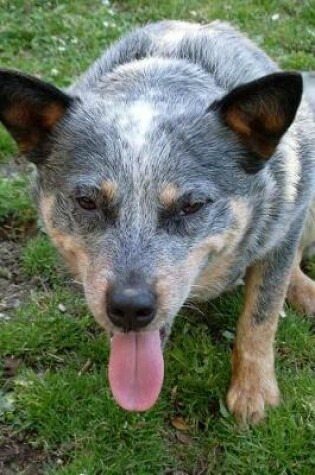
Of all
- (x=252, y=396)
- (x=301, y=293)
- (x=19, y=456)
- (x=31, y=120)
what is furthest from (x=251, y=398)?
(x=31, y=120)

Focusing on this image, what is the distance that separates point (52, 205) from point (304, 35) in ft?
14.6

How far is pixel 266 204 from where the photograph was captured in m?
3.89

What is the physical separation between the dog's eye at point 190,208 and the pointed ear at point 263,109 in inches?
15.8

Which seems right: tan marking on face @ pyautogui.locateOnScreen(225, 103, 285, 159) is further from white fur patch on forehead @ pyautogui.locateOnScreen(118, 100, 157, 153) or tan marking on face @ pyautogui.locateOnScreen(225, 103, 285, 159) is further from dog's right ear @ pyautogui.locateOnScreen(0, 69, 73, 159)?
dog's right ear @ pyautogui.locateOnScreen(0, 69, 73, 159)

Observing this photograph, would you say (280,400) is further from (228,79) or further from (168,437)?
(228,79)

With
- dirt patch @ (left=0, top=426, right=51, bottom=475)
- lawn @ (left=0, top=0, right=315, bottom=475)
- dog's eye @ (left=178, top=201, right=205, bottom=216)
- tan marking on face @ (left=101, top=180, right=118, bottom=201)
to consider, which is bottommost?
dirt patch @ (left=0, top=426, right=51, bottom=475)

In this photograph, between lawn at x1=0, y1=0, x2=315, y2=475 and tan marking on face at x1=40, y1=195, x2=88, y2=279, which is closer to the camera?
tan marking on face at x1=40, y1=195, x2=88, y2=279

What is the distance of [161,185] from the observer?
A: 3375mm

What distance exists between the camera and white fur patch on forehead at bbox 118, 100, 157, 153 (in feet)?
11.4

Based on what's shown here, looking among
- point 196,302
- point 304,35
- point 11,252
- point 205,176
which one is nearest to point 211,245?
point 205,176

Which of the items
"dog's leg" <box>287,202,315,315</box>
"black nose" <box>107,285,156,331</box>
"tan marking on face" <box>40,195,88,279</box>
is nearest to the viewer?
"black nose" <box>107,285,156,331</box>

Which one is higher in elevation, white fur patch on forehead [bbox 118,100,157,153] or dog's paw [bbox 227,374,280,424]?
white fur patch on forehead [bbox 118,100,157,153]

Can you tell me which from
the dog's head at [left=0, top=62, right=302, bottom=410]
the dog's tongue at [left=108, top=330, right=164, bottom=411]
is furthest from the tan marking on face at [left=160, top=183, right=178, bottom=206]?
the dog's tongue at [left=108, top=330, right=164, bottom=411]

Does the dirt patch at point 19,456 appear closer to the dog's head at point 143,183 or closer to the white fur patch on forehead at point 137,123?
the dog's head at point 143,183
